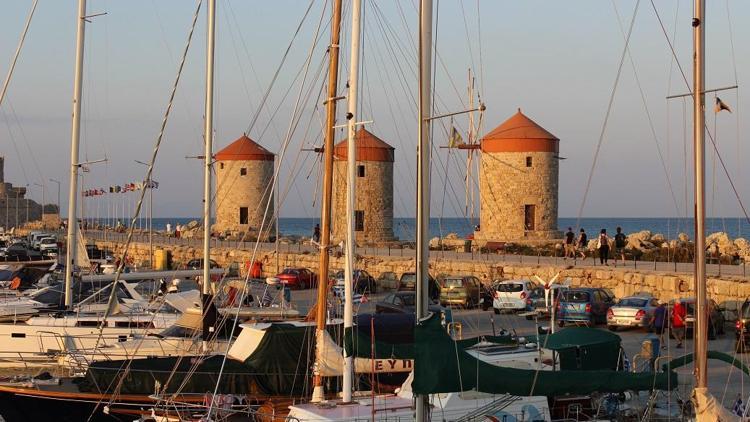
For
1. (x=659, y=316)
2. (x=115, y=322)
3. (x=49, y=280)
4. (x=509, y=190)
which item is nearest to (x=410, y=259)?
(x=509, y=190)

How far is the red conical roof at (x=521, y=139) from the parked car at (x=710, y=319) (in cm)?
2203

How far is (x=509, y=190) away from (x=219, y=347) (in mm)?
30438

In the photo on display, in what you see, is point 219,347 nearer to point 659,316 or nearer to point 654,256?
point 659,316

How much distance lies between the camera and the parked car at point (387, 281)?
40.9 m

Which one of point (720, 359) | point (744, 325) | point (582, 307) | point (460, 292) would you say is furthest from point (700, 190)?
point (460, 292)

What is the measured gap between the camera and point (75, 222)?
81.5ft

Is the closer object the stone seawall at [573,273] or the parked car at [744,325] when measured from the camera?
the parked car at [744,325]

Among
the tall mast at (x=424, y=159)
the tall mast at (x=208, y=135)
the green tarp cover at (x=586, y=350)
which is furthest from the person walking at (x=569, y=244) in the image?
the tall mast at (x=424, y=159)

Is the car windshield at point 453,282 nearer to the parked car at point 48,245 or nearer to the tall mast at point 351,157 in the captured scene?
the tall mast at point 351,157

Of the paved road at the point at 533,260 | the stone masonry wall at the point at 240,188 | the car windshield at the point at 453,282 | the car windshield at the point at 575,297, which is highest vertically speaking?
the stone masonry wall at the point at 240,188

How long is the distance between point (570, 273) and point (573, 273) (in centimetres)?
10

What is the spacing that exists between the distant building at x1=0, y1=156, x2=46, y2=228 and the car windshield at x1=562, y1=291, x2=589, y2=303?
82.2m

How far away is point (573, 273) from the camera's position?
3519 cm

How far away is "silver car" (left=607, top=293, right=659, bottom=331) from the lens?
2516 cm
